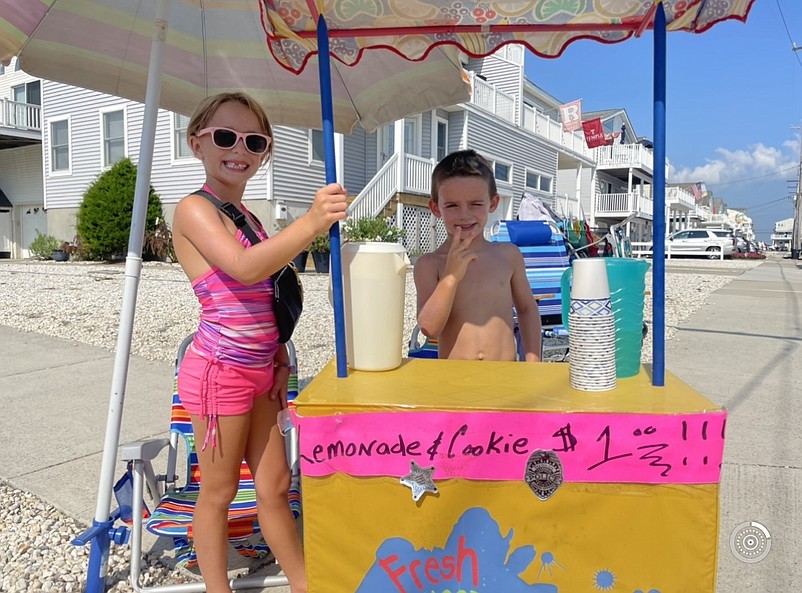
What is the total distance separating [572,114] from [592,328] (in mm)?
22889

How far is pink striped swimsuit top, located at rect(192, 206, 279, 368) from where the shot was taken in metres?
1.77

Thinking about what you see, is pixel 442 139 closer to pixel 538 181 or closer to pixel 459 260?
pixel 538 181

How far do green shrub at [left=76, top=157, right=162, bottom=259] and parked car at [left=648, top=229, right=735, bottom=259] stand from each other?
25102 millimetres

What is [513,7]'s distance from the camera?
1.86 metres

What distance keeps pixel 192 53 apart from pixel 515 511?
242 centimetres

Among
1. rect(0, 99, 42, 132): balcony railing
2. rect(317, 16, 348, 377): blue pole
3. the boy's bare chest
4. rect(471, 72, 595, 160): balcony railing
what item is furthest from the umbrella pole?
rect(0, 99, 42, 132): balcony railing

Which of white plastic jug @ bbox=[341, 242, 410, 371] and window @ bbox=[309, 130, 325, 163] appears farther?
window @ bbox=[309, 130, 325, 163]

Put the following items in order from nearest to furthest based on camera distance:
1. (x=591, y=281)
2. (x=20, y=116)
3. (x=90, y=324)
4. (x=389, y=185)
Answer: (x=591, y=281) → (x=90, y=324) → (x=389, y=185) → (x=20, y=116)

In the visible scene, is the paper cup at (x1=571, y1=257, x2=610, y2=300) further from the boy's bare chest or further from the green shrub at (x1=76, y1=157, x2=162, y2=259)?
the green shrub at (x1=76, y1=157, x2=162, y2=259)

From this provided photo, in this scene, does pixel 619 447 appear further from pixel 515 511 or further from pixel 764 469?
pixel 764 469

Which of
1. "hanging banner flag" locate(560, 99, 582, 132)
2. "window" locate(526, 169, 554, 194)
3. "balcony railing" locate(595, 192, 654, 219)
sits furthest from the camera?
"balcony railing" locate(595, 192, 654, 219)

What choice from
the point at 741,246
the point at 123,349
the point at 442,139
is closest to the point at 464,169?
the point at 123,349

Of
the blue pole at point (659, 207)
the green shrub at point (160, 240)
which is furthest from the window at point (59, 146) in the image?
the blue pole at point (659, 207)

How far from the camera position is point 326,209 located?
151 cm
